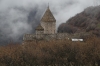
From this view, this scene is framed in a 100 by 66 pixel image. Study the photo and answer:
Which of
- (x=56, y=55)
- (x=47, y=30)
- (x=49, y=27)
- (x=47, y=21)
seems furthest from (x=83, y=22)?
(x=56, y=55)

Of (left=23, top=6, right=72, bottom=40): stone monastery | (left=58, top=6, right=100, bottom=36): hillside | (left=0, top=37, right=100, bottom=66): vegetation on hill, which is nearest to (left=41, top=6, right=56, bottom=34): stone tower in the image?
(left=23, top=6, right=72, bottom=40): stone monastery

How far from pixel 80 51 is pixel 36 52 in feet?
15.4

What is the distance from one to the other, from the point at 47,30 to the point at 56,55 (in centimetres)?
1692

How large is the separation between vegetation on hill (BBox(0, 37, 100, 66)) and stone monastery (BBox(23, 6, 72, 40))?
1018 centimetres

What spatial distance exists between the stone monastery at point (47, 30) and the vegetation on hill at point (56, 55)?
10178 mm

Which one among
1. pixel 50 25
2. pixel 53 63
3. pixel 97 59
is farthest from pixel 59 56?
pixel 50 25

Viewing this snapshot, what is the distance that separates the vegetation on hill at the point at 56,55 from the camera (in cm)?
3553

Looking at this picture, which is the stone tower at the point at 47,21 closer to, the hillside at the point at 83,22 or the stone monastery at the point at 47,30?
the stone monastery at the point at 47,30

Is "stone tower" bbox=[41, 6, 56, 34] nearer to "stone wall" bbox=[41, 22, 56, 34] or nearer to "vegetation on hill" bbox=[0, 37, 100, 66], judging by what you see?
"stone wall" bbox=[41, 22, 56, 34]

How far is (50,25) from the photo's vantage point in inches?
2092

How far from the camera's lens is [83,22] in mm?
76688

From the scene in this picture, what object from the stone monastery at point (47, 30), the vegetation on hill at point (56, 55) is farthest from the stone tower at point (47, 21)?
the vegetation on hill at point (56, 55)

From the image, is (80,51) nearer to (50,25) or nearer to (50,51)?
(50,51)

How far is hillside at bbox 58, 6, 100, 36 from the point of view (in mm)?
72300
